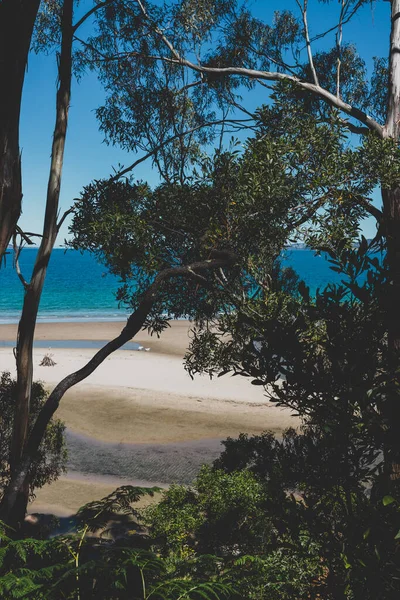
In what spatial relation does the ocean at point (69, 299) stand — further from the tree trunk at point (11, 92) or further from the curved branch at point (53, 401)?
the tree trunk at point (11, 92)

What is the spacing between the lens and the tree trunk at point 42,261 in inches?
365

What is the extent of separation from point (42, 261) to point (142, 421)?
31.1ft

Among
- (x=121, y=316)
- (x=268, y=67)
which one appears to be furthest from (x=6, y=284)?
(x=268, y=67)

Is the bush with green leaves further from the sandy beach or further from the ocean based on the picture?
A: the ocean

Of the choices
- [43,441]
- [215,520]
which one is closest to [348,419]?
[215,520]

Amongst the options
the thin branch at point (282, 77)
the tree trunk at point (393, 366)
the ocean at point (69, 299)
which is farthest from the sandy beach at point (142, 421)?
the ocean at point (69, 299)

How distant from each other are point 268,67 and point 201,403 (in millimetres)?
11140

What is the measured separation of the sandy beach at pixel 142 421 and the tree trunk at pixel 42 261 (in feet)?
10.7

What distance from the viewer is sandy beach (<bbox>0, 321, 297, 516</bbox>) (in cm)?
1358

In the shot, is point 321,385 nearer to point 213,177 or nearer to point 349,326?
point 349,326

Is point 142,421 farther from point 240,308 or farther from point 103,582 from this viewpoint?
point 103,582

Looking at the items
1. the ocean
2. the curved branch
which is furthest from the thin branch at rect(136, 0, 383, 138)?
the ocean

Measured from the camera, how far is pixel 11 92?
12.2ft

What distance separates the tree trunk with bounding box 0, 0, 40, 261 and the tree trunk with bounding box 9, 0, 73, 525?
5.17m
